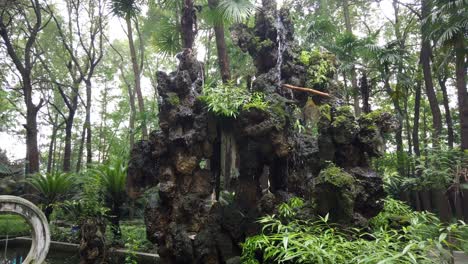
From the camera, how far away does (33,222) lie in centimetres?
517

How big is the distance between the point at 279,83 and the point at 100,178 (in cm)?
445

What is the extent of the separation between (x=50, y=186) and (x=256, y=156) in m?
6.67

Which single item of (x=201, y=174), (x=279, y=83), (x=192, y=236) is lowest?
(x=192, y=236)

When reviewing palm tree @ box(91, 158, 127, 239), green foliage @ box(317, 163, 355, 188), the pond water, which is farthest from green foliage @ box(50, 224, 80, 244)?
green foliage @ box(317, 163, 355, 188)

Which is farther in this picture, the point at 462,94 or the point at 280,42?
the point at 462,94

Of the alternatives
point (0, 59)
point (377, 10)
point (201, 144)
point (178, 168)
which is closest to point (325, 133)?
point (201, 144)

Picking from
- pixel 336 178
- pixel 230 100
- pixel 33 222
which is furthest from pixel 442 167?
pixel 33 222

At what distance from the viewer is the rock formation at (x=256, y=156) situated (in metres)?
4.46

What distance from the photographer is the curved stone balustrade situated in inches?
197

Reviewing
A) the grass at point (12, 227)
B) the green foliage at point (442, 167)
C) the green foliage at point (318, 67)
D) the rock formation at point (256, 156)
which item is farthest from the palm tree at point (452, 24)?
the grass at point (12, 227)

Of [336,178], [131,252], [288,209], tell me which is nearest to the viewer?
[336,178]

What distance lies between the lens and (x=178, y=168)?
5215 millimetres

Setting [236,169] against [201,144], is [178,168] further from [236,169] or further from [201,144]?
[236,169]

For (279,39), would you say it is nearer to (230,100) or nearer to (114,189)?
(230,100)
